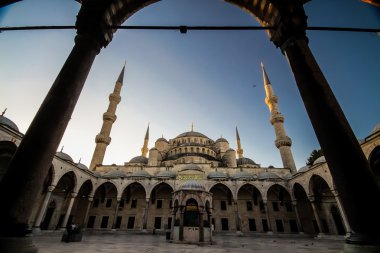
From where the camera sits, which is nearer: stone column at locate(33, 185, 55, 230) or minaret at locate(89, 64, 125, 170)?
stone column at locate(33, 185, 55, 230)

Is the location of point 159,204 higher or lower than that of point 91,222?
higher

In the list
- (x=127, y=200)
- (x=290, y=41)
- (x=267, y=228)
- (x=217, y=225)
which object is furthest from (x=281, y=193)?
(x=290, y=41)

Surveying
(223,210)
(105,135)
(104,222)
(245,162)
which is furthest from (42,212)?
(245,162)

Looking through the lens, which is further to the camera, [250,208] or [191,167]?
[191,167]

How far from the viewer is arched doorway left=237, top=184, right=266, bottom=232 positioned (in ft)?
76.9

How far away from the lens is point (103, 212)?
24.2m

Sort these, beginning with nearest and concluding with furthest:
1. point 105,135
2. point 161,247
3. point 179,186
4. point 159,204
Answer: point 161,247, point 179,186, point 159,204, point 105,135

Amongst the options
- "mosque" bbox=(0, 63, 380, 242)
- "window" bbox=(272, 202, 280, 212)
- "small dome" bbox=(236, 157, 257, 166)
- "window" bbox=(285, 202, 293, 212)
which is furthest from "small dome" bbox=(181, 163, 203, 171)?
"window" bbox=(285, 202, 293, 212)

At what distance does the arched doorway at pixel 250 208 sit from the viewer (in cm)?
2344

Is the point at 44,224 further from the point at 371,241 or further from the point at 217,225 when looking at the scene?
the point at 371,241

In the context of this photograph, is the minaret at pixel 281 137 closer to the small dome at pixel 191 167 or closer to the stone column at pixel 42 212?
the small dome at pixel 191 167

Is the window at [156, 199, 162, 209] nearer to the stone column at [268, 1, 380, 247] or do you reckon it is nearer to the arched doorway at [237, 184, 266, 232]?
the arched doorway at [237, 184, 266, 232]

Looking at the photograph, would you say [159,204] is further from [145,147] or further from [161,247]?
[145,147]

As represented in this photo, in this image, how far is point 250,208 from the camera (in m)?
24.5
